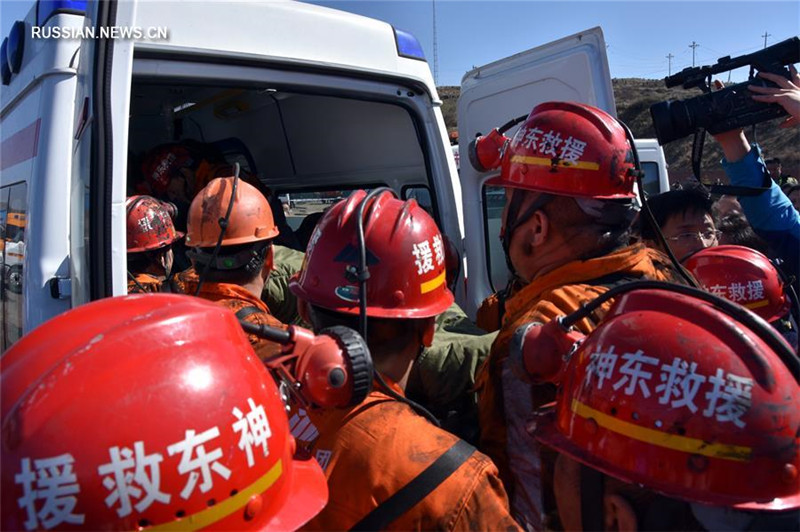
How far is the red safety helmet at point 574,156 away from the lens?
6.40 ft

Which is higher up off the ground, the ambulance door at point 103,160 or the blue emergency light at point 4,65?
the blue emergency light at point 4,65

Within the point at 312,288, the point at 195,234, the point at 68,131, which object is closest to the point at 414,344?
the point at 312,288

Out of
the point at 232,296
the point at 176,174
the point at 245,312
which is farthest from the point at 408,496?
the point at 176,174

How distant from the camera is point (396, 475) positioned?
1266mm

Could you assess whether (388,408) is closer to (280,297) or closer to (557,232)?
(557,232)

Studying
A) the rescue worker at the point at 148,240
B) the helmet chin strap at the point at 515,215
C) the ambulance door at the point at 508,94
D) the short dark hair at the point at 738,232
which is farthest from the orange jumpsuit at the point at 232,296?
the short dark hair at the point at 738,232

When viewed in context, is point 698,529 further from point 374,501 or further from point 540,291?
point 540,291

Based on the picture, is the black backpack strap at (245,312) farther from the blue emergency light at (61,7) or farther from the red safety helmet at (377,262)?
the blue emergency light at (61,7)

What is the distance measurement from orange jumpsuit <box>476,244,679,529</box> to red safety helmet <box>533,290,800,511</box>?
1.20ft

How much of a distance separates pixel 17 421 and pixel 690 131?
2.88 meters

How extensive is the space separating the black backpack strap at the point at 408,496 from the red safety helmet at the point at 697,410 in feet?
1.06

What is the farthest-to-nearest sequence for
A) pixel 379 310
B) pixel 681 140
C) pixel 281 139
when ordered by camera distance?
pixel 681 140, pixel 281 139, pixel 379 310

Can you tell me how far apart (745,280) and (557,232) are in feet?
5.29

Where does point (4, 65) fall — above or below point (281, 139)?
below
